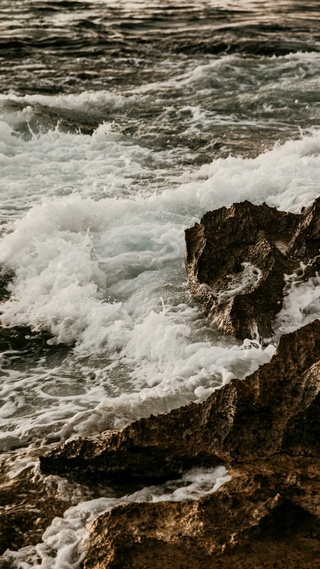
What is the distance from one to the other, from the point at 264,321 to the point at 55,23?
1818 centimetres

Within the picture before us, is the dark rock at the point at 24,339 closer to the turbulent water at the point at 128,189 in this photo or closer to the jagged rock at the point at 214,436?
the turbulent water at the point at 128,189

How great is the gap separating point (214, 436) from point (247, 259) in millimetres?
2713

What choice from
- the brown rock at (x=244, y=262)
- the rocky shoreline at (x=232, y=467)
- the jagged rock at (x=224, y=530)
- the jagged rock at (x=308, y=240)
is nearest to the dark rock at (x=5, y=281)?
the brown rock at (x=244, y=262)

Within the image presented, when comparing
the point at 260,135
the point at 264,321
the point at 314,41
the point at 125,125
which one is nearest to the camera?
the point at 264,321

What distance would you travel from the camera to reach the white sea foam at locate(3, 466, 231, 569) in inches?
145

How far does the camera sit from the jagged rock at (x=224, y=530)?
11.0ft

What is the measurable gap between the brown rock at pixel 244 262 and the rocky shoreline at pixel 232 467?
31 mm

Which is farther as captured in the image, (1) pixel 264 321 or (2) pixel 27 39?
(2) pixel 27 39

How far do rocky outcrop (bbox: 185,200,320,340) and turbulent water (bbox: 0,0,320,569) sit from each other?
0.19 metres

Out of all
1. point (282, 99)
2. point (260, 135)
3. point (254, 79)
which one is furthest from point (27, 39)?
point (260, 135)

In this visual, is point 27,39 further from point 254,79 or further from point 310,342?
point 310,342

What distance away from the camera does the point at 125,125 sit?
509 inches

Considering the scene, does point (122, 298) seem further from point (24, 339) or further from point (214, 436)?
point (214, 436)

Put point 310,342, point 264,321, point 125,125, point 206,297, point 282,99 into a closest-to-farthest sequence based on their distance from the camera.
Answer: point 310,342 → point 264,321 → point 206,297 → point 125,125 → point 282,99
